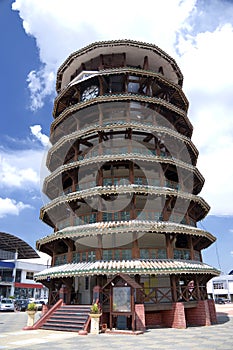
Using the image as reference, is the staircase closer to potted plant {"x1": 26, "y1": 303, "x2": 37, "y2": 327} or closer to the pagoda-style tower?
potted plant {"x1": 26, "y1": 303, "x2": 37, "y2": 327}

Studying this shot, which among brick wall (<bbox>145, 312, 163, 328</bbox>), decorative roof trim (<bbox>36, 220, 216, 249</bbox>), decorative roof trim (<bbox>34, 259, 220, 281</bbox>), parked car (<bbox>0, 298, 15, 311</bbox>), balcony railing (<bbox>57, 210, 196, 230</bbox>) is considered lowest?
brick wall (<bbox>145, 312, 163, 328</bbox>)

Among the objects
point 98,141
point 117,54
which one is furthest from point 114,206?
point 117,54

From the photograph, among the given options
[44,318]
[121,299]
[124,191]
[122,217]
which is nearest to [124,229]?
[122,217]

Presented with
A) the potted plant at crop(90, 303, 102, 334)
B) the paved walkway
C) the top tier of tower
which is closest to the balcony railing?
the potted plant at crop(90, 303, 102, 334)

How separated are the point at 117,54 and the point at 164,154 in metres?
12.9

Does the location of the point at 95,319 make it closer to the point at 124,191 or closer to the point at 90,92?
the point at 124,191

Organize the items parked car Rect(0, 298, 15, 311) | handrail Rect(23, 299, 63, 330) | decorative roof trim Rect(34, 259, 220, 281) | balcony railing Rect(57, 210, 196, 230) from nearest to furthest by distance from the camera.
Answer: handrail Rect(23, 299, 63, 330)
decorative roof trim Rect(34, 259, 220, 281)
balcony railing Rect(57, 210, 196, 230)
parked car Rect(0, 298, 15, 311)

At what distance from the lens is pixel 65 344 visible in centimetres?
1574

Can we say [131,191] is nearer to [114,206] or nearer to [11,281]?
[114,206]

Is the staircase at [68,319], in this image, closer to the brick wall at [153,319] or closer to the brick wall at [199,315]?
the brick wall at [153,319]

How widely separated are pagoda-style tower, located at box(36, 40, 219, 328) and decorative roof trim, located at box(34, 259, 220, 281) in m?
0.07

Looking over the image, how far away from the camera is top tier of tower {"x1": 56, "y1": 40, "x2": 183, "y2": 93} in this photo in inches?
1322

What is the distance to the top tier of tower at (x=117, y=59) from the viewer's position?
110ft

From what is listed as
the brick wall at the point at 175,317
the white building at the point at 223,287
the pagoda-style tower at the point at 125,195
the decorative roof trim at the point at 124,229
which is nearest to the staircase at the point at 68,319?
the pagoda-style tower at the point at 125,195
